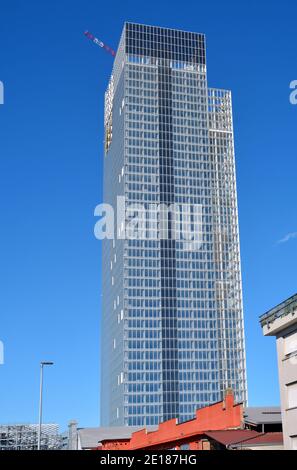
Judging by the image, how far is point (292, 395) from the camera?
35375 millimetres

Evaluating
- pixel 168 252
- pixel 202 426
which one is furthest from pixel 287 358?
pixel 168 252

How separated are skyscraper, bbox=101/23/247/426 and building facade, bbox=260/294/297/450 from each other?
134429mm

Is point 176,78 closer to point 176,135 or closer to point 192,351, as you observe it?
point 176,135

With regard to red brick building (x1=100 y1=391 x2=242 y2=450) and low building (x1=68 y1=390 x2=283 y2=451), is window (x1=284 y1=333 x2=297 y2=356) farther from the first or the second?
red brick building (x1=100 y1=391 x2=242 y2=450)

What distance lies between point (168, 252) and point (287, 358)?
143 metres

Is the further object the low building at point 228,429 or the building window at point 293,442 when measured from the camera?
the low building at point 228,429

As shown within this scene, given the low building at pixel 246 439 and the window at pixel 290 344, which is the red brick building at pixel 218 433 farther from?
the window at pixel 290 344

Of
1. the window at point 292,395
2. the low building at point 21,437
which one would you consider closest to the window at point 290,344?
the window at point 292,395

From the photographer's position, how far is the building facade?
34906 millimetres

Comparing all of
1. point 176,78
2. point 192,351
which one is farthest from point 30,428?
point 176,78

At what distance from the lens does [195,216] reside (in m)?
185

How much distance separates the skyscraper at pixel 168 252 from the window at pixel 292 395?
443 feet

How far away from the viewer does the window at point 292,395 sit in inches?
1377

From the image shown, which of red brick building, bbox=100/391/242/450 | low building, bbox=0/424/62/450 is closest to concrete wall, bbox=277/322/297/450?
red brick building, bbox=100/391/242/450
